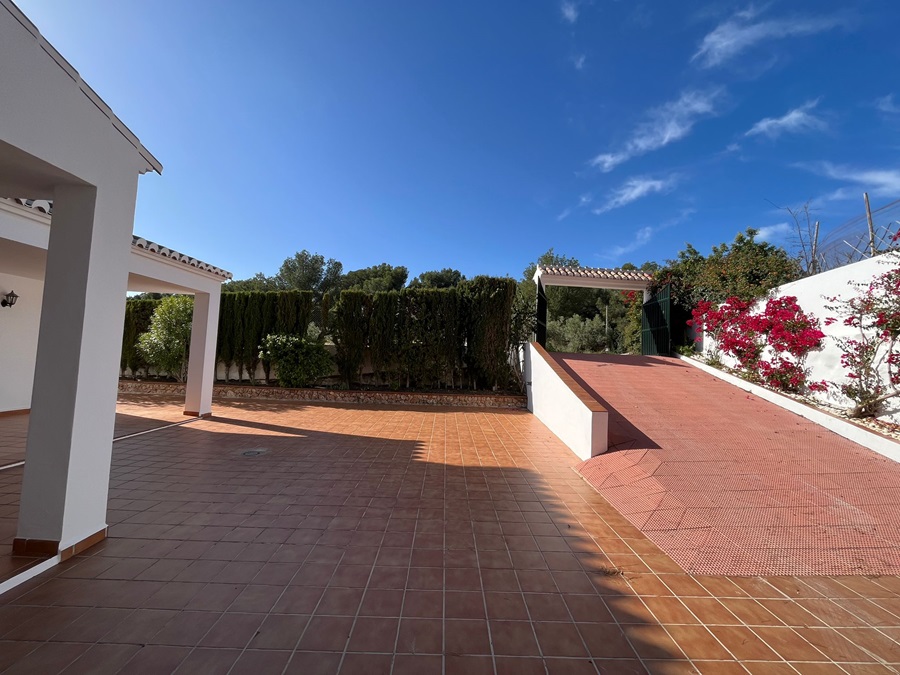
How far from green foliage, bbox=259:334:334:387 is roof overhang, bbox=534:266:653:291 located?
7.88m

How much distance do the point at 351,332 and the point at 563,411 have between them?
7.50 metres

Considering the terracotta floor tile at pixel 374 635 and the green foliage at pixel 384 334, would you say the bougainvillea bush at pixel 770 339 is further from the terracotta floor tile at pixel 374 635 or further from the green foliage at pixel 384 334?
the green foliage at pixel 384 334

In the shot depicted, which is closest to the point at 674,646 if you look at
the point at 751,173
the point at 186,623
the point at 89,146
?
the point at 186,623

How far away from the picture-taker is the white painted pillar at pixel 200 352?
844 centimetres

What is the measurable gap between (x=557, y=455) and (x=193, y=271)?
8419 millimetres

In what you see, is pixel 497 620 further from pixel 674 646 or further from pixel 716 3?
pixel 716 3

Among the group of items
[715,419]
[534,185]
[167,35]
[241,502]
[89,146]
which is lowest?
[241,502]

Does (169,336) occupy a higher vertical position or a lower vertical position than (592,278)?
lower

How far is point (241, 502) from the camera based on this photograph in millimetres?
3912

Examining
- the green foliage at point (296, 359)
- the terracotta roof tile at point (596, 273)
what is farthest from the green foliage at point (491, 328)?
the green foliage at point (296, 359)

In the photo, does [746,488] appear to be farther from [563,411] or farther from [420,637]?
[420,637]

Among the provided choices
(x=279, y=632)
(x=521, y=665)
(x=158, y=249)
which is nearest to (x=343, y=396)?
(x=158, y=249)

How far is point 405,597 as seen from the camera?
7.82ft

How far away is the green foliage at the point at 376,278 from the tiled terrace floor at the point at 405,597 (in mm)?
23189
